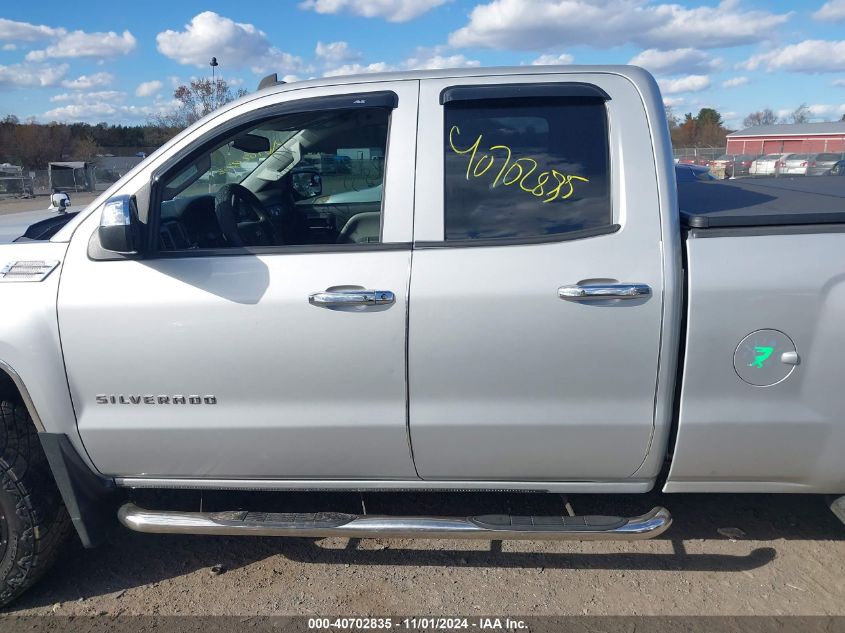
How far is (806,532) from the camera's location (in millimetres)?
3258

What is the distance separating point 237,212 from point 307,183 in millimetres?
486

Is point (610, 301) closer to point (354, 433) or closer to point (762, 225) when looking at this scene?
point (762, 225)

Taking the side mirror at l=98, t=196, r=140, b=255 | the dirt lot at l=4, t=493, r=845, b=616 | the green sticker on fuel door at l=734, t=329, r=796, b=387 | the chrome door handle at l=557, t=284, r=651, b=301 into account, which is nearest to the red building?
the dirt lot at l=4, t=493, r=845, b=616

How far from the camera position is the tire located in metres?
2.76

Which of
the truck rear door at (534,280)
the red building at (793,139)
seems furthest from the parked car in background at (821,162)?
the truck rear door at (534,280)

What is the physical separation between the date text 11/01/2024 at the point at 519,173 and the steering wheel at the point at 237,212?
3.04ft

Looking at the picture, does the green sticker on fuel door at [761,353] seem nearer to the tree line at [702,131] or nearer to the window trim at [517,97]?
the window trim at [517,97]

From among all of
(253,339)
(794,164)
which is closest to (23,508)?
(253,339)

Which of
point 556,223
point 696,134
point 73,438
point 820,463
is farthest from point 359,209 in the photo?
point 696,134

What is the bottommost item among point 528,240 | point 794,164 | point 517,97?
point 528,240

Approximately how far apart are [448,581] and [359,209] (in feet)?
5.84

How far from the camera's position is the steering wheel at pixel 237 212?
9.87 feet

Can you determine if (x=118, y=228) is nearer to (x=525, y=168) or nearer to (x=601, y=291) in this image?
(x=525, y=168)

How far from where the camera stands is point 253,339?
2604mm
